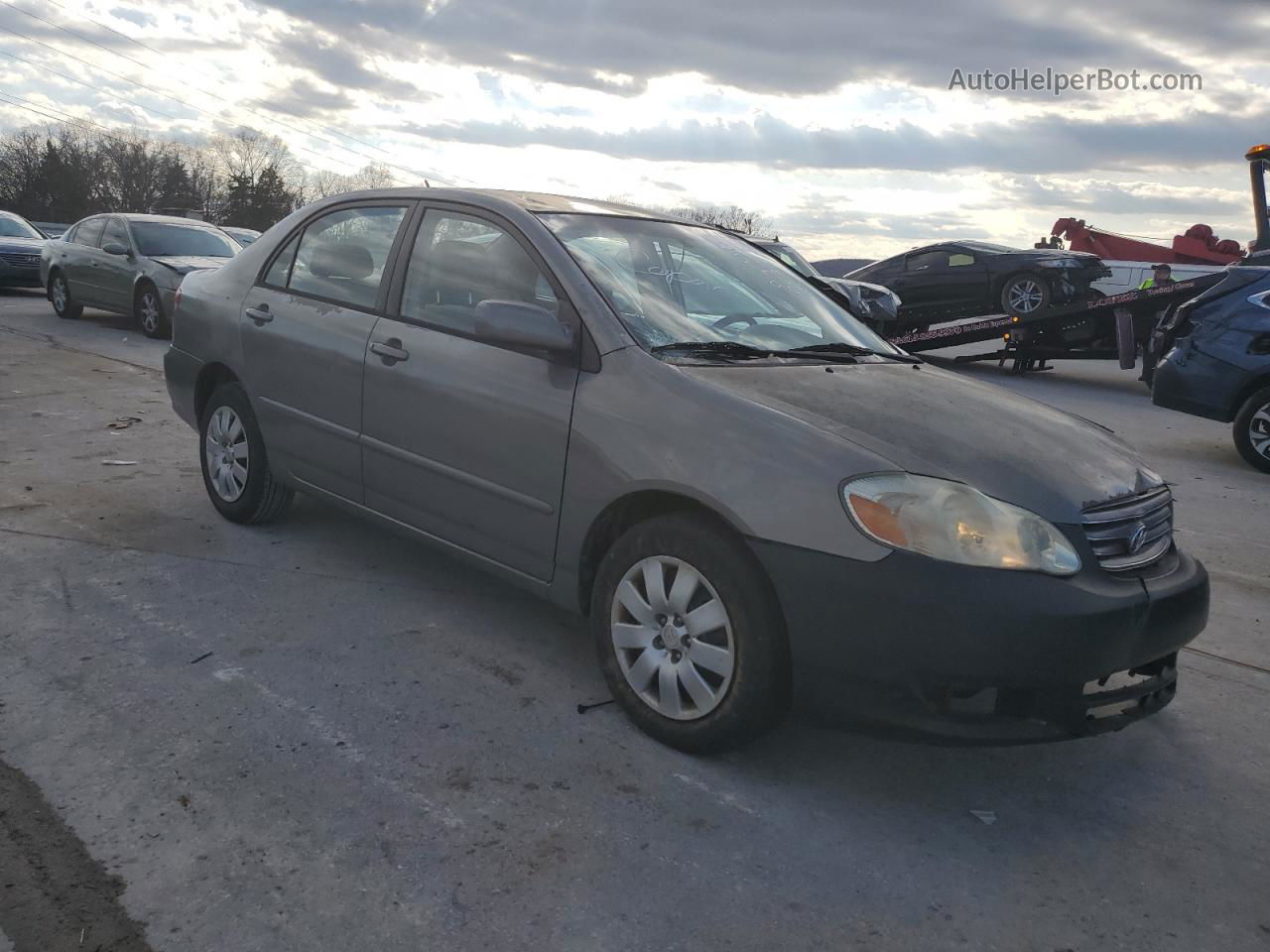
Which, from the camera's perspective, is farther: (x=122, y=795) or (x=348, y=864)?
(x=122, y=795)

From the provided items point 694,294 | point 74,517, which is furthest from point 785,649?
point 74,517

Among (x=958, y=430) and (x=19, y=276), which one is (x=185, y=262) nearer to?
(x=19, y=276)

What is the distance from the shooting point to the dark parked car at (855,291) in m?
5.95

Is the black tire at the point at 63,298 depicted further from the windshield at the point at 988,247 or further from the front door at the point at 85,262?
the windshield at the point at 988,247

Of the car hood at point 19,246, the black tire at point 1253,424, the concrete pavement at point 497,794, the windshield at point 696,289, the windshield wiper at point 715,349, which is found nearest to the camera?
the concrete pavement at point 497,794

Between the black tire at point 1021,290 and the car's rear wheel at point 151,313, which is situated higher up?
the black tire at point 1021,290

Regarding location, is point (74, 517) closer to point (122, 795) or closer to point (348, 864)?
point (122, 795)

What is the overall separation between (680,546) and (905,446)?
→ 698 mm

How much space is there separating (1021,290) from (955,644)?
14.5 meters

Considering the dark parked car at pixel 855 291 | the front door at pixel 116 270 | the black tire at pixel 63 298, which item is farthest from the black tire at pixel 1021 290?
the black tire at pixel 63 298

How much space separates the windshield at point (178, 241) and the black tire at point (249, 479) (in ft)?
32.5

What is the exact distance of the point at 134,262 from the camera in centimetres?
1427

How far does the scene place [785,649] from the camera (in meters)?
3.07

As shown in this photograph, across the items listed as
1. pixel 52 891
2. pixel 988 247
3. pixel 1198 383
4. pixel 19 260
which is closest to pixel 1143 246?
pixel 988 247
